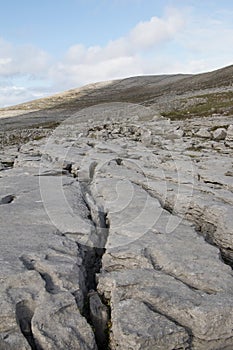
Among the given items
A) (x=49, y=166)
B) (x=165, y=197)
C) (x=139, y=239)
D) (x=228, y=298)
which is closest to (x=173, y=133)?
(x=49, y=166)

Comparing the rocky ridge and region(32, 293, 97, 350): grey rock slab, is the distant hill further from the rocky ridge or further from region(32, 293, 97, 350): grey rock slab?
region(32, 293, 97, 350): grey rock slab

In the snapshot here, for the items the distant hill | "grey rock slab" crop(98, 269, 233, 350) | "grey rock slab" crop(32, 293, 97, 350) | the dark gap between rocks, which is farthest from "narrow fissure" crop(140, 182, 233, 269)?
the distant hill

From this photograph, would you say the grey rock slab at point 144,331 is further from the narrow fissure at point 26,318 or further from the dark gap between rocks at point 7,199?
the dark gap between rocks at point 7,199

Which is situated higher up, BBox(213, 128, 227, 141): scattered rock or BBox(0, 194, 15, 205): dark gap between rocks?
BBox(0, 194, 15, 205): dark gap between rocks

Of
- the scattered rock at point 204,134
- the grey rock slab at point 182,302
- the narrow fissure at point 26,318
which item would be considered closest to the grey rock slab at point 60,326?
the narrow fissure at point 26,318

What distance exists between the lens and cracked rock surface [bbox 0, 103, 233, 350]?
808 centimetres

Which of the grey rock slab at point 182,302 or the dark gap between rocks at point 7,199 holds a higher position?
the dark gap between rocks at point 7,199

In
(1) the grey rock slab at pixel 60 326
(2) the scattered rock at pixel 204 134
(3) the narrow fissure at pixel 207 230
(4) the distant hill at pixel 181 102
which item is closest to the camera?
(1) the grey rock slab at pixel 60 326

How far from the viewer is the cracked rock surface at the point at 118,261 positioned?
808cm

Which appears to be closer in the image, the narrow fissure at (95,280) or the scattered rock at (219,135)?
the narrow fissure at (95,280)

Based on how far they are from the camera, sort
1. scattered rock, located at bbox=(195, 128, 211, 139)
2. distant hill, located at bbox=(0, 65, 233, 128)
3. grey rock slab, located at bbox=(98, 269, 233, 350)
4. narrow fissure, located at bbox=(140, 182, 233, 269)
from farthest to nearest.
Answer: distant hill, located at bbox=(0, 65, 233, 128) → scattered rock, located at bbox=(195, 128, 211, 139) → narrow fissure, located at bbox=(140, 182, 233, 269) → grey rock slab, located at bbox=(98, 269, 233, 350)

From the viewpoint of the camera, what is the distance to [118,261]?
1055cm

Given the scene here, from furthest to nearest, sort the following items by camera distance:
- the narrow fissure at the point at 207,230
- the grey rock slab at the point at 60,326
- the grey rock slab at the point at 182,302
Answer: the narrow fissure at the point at 207,230 → the grey rock slab at the point at 182,302 → the grey rock slab at the point at 60,326

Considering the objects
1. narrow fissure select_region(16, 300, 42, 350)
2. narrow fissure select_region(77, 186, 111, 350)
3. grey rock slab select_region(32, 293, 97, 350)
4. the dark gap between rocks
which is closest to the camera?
grey rock slab select_region(32, 293, 97, 350)
